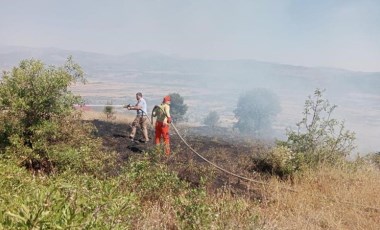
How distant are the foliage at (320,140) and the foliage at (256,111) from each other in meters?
36.4

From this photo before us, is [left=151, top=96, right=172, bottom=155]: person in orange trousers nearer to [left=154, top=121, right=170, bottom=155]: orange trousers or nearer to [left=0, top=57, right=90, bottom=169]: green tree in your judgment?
[left=154, top=121, right=170, bottom=155]: orange trousers

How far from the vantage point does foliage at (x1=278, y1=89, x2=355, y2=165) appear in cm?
1057

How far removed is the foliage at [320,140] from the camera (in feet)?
34.7

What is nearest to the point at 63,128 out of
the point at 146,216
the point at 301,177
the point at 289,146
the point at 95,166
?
the point at 95,166

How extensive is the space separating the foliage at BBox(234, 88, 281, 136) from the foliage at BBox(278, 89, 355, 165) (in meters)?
36.4

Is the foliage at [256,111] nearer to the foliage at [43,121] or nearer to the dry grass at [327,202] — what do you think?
the dry grass at [327,202]

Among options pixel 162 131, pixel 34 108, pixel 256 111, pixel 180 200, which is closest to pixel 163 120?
pixel 162 131

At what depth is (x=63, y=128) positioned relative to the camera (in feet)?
24.4

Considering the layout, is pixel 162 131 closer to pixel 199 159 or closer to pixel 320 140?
pixel 199 159

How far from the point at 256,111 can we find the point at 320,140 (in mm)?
42015

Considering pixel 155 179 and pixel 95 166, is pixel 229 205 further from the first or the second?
pixel 95 166

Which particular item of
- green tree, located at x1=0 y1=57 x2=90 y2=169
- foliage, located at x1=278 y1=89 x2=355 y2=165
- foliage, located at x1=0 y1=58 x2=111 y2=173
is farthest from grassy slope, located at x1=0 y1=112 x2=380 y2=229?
green tree, located at x1=0 y1=57 x2=90 y2=169

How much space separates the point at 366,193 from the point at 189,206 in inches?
176

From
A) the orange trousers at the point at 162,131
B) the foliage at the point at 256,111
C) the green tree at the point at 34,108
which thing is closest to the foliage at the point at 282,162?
the orange trousers at the point at 162,131
